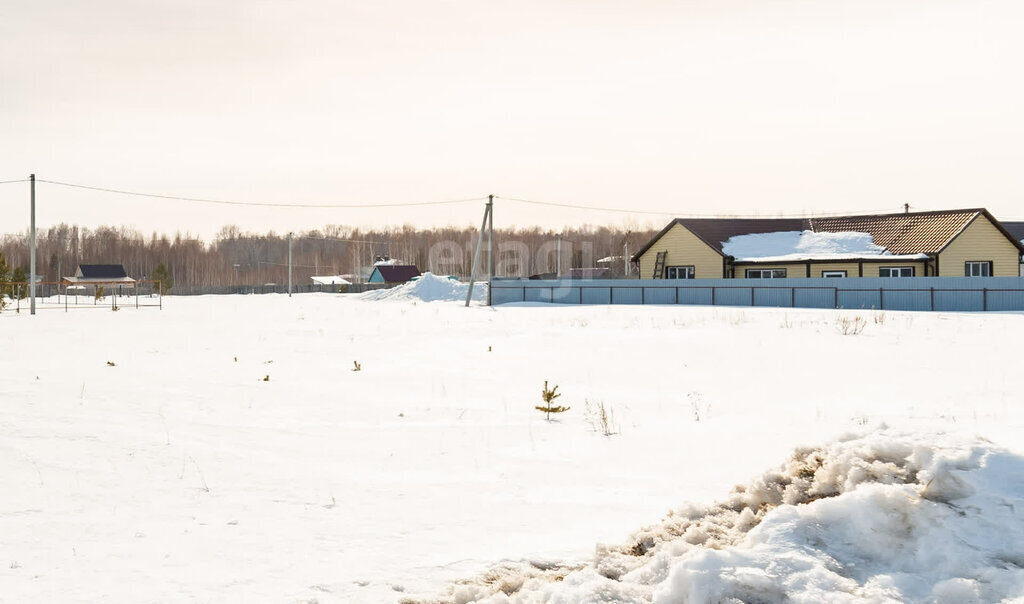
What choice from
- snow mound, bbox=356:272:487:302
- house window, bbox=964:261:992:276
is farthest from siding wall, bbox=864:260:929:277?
snow mound, bbox=356:272:487:302

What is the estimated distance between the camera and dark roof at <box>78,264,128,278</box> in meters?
94.4

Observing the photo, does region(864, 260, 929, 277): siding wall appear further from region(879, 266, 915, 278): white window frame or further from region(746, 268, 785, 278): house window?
region(746, 268, 785, 278): house window

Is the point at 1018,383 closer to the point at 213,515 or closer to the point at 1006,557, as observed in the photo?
the point at 1006,557

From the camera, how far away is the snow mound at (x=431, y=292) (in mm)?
48062

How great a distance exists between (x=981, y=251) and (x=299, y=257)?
122688 mm

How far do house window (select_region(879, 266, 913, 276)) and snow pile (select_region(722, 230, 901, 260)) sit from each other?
888mm

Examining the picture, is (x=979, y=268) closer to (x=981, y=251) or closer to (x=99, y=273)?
(x=981, y=251)

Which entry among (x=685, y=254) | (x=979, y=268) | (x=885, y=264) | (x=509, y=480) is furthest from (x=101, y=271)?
(x=509, y=480)

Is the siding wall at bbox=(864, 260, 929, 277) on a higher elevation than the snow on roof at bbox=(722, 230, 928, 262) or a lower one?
lower

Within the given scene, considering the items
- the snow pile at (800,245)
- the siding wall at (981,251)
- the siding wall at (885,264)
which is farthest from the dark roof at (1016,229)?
the siding wall at (885,264)

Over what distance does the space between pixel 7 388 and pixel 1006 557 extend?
1059cm

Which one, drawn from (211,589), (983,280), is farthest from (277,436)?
(983,280)

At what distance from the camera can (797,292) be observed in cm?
3375

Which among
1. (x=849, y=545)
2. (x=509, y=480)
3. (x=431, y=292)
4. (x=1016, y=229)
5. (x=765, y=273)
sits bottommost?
(x=509, y=480)
